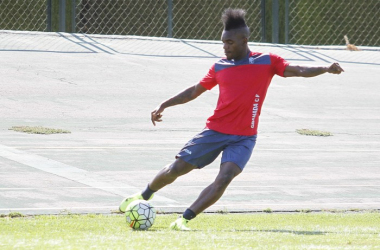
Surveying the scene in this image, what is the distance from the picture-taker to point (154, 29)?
2300 centimetres

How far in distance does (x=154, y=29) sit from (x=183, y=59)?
5.06ft

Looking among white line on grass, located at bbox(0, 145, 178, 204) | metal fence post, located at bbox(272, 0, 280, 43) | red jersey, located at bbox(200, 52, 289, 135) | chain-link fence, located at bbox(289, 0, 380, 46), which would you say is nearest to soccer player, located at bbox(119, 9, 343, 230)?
red jersey, located at bbox(200, 52, 289, 135)

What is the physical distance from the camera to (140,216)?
8.34 metres

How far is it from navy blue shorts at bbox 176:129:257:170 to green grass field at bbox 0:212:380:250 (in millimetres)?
710

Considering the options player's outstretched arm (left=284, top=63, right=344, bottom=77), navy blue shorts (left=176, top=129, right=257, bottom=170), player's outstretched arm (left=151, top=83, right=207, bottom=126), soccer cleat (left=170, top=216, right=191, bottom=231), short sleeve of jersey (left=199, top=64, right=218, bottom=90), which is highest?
player's outstretched arm (left=284, top=63, right=344, bottom=77)

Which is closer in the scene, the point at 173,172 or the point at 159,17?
the point at 173,172

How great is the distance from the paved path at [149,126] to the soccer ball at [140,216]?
4.02 feet

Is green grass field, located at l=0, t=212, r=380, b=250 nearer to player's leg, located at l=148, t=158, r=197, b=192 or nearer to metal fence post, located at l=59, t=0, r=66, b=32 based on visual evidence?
player's leg, located at l=148, t=158, r=197, b=192

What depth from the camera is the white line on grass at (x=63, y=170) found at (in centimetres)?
1100

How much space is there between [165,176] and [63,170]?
11.8ft

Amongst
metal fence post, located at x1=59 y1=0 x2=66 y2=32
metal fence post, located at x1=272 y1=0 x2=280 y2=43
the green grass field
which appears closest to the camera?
the green grass field

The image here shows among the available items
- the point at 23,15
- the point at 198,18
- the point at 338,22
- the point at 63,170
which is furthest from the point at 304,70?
the point at 338,22

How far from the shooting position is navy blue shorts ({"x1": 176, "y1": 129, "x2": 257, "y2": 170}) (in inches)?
336

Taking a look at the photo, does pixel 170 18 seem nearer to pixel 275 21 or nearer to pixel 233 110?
pixel 275 21
